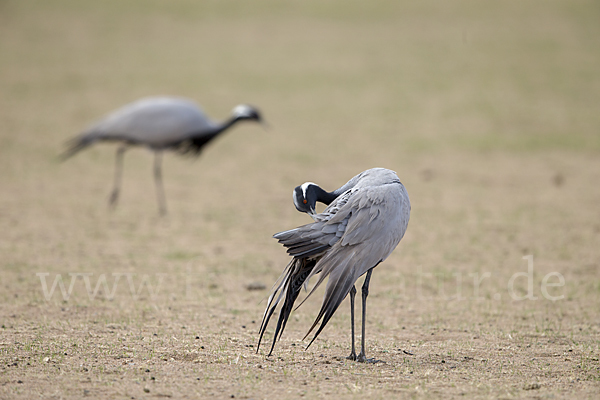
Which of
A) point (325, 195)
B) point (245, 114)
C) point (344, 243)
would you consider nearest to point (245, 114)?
point (245, 114)

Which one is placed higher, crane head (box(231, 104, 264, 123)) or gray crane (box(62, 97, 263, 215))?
crane head (box(231, 104, 264, 123))

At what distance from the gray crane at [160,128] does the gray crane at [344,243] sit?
18.4ft

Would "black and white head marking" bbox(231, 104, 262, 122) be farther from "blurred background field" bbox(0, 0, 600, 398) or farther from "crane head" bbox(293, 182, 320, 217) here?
"crane head" bbox(293, 182, 320, 217)

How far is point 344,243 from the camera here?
4148 mm

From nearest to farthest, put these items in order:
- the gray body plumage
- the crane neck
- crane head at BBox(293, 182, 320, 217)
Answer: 1. crane head at BBox(293, 182, 320, 217)
2. the crane neck
3. the gray body plumage

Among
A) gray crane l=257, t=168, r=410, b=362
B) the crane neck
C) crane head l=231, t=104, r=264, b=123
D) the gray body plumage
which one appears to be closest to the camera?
gray crane l=257, t=168, r=410, b=362

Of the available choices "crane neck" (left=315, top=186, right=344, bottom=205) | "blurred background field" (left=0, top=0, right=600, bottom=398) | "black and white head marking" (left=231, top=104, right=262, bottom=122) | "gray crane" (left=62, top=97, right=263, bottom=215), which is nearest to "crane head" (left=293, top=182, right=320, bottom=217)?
"crane neck" (left=315, top=186, right=344, bottom=205)

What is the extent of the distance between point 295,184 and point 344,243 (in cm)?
708

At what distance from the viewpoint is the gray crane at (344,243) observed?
4.12m

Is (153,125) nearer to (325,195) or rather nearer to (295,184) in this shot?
(295,184)

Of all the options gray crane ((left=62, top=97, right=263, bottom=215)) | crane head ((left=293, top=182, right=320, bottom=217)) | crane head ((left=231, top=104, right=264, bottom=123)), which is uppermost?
crane head ((left=231, top=104, right=264, bottom=123))

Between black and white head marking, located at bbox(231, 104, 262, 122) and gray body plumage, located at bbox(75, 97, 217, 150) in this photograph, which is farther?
black and white head marking, located at bbox(231, 104, 262, 122)

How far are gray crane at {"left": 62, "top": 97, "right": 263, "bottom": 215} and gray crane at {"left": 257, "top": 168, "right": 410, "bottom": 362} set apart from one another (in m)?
Answer: 5.61

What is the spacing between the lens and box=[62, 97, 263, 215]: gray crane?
9.59 m
